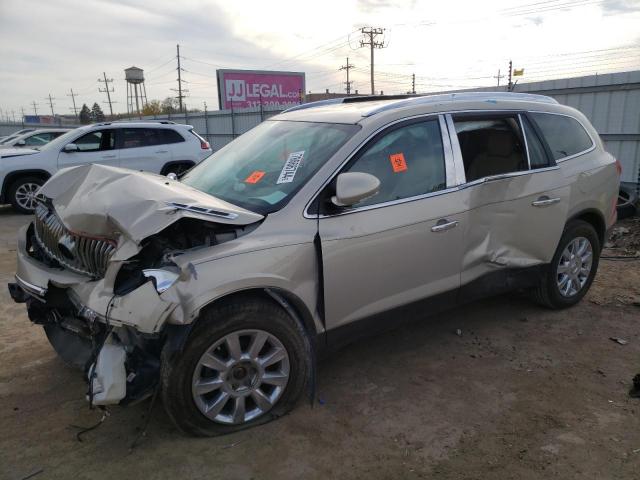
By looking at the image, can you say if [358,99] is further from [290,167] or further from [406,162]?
[290,167]

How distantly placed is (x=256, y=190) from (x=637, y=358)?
3.10m

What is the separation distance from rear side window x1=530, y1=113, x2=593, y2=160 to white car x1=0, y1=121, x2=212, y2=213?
7.09 m

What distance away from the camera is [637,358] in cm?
380

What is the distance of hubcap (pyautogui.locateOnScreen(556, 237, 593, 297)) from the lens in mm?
4492

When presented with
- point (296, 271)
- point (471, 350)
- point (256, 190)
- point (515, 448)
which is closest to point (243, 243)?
point (296, 271)

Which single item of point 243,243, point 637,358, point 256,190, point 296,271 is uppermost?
point 256,190

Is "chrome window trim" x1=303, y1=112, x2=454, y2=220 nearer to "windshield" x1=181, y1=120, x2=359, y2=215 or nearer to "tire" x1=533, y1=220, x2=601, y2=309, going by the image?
"windshield" x1=181, y1=120, x2=359, y2=215

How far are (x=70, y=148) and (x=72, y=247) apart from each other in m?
8.24

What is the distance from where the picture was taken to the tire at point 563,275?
173 inches

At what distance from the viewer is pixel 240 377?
2.84 metres

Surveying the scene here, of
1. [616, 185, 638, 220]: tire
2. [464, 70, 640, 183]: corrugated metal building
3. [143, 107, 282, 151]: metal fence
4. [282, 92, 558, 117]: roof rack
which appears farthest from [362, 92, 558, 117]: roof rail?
[143, 107, 282, 151]: metal fence

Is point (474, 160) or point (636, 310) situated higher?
point (474, 160)

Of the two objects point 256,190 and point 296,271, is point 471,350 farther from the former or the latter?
point 256,190

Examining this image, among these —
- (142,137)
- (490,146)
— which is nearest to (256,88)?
(142,137)
